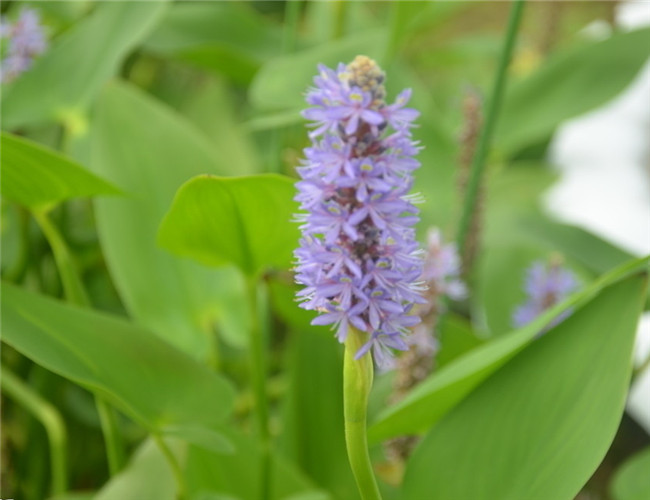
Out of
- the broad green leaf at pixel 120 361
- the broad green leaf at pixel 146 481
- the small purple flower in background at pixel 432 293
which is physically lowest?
the broad green leaf at pixel 146 481

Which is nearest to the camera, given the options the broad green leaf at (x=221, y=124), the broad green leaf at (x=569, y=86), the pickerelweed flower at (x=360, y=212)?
the pickerelweed flower at (x=360, y=212)

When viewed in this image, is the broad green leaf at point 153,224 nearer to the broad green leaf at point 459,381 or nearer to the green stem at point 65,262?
the green stem at point 65,262

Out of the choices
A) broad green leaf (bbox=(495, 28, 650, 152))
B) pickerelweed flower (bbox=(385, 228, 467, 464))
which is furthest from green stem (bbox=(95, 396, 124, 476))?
broad green leaf (bbox=(495, 28, 650, 152))

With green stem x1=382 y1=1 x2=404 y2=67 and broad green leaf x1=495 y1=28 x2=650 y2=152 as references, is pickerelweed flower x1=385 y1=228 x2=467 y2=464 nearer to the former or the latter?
green stem x1=382 y1=1 x2=404 y2=67

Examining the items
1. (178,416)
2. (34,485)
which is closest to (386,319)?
(178,416)

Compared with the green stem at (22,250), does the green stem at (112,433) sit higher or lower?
lower

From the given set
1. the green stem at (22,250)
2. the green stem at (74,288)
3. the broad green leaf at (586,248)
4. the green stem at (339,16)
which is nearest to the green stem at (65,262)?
the green stem at (74,288)
